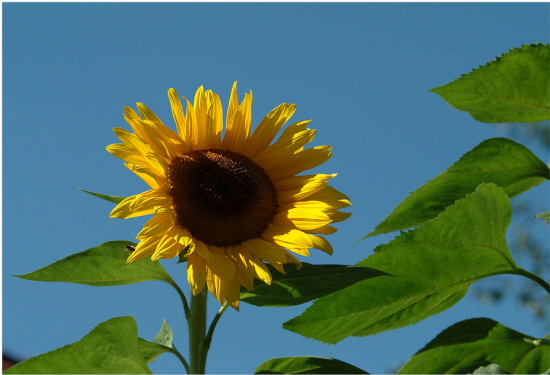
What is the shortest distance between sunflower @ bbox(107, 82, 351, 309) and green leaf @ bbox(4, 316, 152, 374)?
131 millimetres

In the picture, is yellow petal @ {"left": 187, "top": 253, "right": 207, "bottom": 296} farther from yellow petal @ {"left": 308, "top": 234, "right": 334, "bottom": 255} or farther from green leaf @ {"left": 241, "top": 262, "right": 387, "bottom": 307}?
yellow petal @ {"left": 308, "top": 234, "right": 334, "bottom": 255}

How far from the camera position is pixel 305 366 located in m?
1.29

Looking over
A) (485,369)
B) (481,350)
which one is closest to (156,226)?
(485,369)

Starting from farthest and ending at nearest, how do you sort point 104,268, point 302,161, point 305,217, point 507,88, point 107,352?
point 507,88, point 302,161, point 305,217, point 104,268, point 107,352

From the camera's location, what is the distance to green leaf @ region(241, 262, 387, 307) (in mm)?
1166

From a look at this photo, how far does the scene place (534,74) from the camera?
1.63 m

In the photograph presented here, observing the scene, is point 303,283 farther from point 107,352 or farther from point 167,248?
point 107,352

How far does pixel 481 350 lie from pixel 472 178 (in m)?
0.45

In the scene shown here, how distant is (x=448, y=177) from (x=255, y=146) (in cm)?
52

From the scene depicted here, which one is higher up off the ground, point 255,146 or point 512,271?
point 255,146

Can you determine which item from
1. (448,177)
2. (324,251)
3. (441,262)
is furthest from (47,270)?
(448,177)

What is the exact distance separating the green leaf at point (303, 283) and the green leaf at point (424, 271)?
0.32ft

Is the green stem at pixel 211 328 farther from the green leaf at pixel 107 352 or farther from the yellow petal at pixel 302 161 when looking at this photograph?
the yellow petal at pixel 302 161

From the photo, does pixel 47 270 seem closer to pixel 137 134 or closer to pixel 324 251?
pixel 137 134
